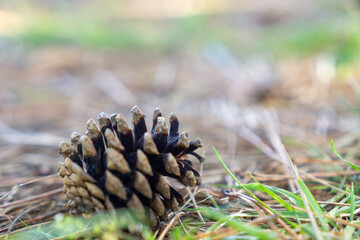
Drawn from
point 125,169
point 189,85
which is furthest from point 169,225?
point 189,85

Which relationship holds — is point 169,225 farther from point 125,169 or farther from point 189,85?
point 189,85

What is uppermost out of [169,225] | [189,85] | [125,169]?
[189,85]

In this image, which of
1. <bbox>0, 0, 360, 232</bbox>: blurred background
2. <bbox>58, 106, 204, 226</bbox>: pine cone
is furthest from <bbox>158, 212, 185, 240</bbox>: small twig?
<bbox>0, 0, 360, 232</bbox>: blurred background

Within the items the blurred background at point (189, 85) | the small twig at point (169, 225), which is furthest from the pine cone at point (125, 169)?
the blurred background at point (189, 85)

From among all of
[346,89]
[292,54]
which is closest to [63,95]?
[346,89]

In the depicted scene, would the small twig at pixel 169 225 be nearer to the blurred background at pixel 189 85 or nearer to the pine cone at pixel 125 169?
the pine cone at pixel 125 169

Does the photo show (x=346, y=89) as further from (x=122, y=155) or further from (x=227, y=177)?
(x=122, y=155)
